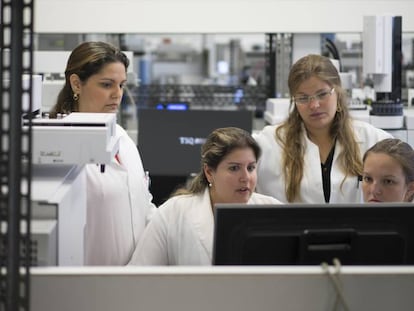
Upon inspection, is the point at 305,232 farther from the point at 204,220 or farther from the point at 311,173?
the point at 311,173

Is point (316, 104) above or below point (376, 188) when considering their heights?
above

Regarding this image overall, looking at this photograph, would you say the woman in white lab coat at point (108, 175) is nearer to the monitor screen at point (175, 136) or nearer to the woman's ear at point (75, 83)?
the woman's ear at point (75, 83)

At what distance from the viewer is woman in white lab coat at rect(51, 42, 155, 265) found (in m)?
1.70

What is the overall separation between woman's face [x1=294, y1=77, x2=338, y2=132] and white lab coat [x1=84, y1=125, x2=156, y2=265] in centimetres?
55

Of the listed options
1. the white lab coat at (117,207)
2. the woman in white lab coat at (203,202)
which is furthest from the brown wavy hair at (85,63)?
the woman in white lab coat at (203,202)

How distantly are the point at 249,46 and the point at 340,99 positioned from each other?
690 centimetres

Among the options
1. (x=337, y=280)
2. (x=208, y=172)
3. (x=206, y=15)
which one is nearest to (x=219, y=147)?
(x=208, y=172)

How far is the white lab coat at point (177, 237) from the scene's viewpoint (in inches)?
63.8

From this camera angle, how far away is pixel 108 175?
1.74 metres

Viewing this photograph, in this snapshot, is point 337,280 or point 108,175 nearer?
point 337,280

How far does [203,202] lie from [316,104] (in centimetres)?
54

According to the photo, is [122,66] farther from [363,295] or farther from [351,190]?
[363,295]

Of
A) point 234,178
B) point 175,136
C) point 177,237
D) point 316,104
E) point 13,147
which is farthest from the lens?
point 175,136

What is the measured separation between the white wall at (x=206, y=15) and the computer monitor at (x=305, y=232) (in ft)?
8.20
